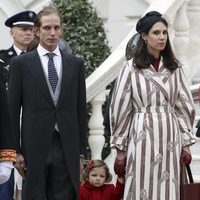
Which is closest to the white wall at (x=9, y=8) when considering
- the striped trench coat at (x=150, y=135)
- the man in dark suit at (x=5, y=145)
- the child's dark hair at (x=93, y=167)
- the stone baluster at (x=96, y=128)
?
the stone baluster at (x=96, y=128)

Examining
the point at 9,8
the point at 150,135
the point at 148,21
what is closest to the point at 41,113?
the point at 150,135

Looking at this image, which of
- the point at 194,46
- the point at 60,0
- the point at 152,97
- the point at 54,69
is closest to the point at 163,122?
the point at 152,97

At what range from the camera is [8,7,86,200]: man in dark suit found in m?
9.36

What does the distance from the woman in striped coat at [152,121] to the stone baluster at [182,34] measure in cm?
216

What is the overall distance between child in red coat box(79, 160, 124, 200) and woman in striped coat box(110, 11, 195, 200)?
26.5 inches

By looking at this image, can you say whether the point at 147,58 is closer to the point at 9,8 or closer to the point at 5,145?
the point at 5,145

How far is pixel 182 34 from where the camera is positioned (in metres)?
11.7

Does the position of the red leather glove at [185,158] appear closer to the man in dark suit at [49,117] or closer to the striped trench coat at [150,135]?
the striped trench coat at [150,135]

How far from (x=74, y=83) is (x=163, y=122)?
0.74m

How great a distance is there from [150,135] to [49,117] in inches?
29.9

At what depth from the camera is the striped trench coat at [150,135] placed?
9.38m

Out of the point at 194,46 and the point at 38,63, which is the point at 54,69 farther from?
the point at 194,46

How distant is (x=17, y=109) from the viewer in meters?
9.47

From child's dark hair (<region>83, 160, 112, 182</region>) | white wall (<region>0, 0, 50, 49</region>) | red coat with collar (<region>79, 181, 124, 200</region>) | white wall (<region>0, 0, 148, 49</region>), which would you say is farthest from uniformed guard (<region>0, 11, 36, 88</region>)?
white wall (<region>0, 0, 50, 49</region>)
